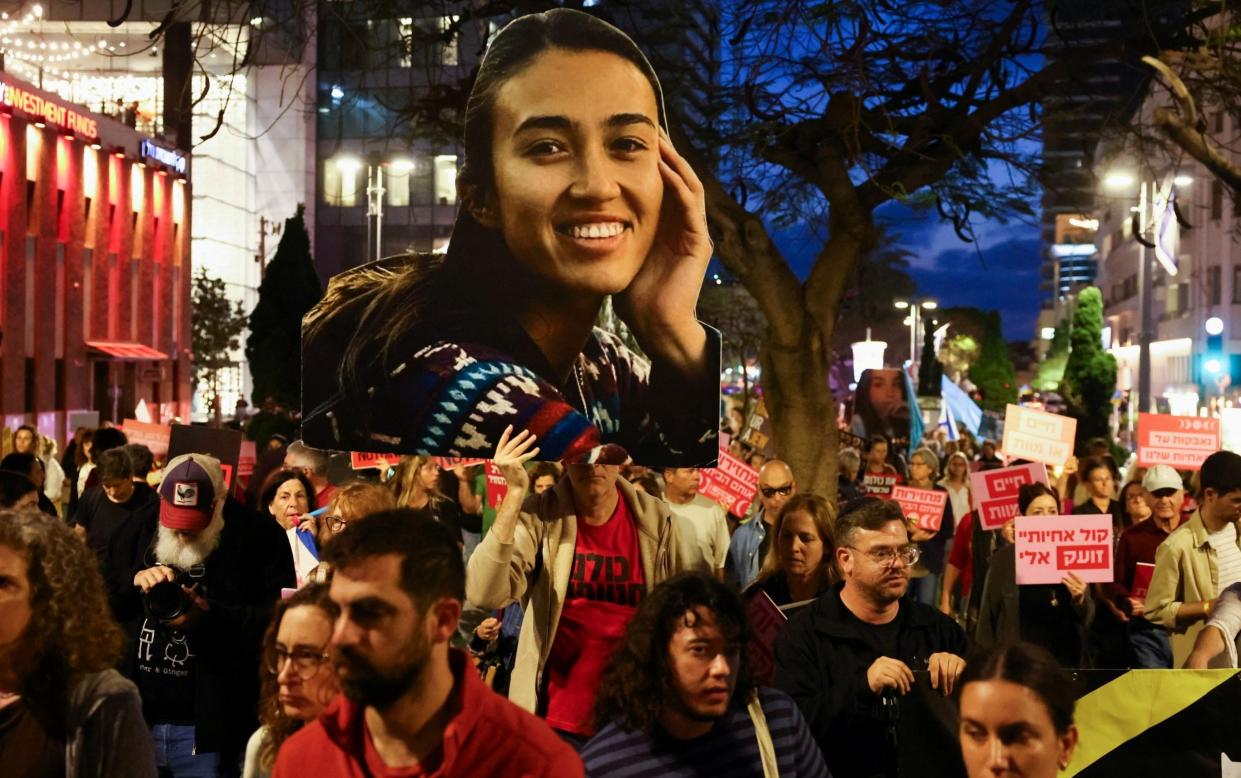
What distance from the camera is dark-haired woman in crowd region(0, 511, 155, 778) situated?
12.2 ft

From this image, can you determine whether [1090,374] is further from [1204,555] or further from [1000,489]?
[1204,555]

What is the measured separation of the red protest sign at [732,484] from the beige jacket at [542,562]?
621 cm

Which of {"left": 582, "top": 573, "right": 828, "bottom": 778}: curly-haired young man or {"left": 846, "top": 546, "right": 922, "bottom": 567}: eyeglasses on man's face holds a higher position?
{"left": 846, "top": 546, "right": 922, "bottom": 567}: eyeglasses on man's face

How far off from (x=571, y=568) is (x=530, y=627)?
287mm

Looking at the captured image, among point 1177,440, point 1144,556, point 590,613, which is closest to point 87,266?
point 1177,440

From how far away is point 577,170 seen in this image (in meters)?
7.24

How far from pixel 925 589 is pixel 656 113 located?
777 centimetres

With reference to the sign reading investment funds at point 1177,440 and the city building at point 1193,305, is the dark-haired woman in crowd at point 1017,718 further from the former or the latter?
the city building at point 1193,305

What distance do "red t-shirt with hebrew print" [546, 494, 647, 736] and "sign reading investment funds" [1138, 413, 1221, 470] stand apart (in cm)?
896

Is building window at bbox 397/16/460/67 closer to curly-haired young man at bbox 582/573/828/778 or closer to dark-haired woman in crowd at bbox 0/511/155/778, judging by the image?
curly-haired young man at bbox 582/573/828/778

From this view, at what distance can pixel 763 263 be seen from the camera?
1188 cm

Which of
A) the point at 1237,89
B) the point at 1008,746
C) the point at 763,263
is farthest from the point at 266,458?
the point at 1008,746

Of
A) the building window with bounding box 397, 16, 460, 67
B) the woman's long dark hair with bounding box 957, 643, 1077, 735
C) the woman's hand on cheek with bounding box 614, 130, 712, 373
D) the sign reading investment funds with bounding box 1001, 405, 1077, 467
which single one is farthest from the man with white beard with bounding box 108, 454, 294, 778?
the sign reading investment funds with bounding box 1001, 405, 1077, 467

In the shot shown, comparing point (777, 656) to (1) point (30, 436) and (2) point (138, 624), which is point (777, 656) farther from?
(1) point (30, 436)
